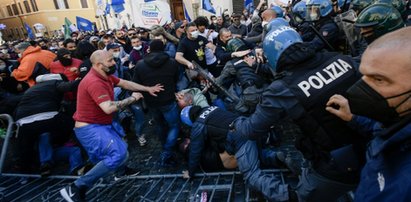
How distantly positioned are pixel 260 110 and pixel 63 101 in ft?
11.9

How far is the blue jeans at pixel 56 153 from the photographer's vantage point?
403cm

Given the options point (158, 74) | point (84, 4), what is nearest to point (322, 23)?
point (158, 74)

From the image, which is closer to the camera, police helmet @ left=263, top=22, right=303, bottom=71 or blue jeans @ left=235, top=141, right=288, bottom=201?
police helmet @ left=263, top=22, right=303, bottom=71

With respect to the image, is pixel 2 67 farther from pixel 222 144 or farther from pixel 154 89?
pixel 222 144

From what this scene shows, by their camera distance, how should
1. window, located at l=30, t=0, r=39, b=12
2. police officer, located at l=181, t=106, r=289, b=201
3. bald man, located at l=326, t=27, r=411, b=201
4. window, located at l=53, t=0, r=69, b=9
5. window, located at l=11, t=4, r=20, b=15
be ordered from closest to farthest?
bald man, located at l=326, t=27, r=411, b=201
police officer, located at l=181, t=106, r=289, b=201
window, located at l=30, t=0, r=39, b=12
window, located at l=53, t=0, r=69, b=9
window, located at l=11, t=4, r=20, b=15

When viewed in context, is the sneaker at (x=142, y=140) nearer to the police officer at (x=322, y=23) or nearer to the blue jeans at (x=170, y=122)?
the blue jeans at (x=170, y=122)

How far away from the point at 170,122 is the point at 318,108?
2656 millimetres

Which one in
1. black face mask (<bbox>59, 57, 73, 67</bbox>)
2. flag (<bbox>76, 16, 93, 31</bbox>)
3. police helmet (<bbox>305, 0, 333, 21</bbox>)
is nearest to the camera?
police helmet (<bbox>305, 0, 333, 21</bbox>)

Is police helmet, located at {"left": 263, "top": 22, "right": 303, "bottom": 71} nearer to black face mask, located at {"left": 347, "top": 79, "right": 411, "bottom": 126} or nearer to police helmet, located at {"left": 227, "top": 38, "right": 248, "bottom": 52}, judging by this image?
black face mask, located at {"left": 347, "top": 79, "right": 411, "bottom": 126}

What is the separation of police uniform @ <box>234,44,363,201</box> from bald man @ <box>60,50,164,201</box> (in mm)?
2025

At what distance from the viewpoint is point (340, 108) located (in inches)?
66.9

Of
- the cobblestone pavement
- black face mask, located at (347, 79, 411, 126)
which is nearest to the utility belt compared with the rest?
black face mask, located at (347, 79, 411, 126)

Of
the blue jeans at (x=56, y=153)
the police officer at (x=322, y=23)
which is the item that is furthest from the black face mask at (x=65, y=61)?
the police officer at (x=322, y=23)

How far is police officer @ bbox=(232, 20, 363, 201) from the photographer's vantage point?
1795 mm
